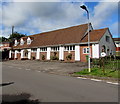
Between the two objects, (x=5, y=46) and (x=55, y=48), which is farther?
(x=5, y=46)

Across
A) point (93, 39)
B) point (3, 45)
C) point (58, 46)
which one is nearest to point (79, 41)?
point (93, 39)

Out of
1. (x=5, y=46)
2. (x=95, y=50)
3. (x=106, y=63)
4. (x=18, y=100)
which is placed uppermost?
(x=5, y=46)

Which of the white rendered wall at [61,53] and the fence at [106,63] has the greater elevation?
the white rendered wall at [61,53]

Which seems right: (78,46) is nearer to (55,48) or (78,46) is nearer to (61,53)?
(61,53)

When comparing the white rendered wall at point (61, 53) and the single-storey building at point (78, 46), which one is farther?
the white rendered wall at point (61, 53)

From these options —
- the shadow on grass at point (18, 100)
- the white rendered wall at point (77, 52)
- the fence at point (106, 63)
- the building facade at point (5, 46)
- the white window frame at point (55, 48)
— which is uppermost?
the building facade at point (5, 46)

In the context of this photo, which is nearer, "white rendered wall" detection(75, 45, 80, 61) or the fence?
the fence

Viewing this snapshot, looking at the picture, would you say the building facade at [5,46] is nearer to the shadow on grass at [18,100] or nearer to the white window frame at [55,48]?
the white window frame at [55,48]

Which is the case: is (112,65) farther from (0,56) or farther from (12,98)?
(0,56)

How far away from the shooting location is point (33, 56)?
31.8 meters

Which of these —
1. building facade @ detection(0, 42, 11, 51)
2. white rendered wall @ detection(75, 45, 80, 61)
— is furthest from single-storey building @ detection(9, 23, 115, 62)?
building facade @ detection(0, 42, 11, 51)

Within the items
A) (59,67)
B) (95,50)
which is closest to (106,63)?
(59,67)

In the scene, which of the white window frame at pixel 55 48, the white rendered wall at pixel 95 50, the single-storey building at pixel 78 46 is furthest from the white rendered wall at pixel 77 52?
the white window frame at pixel 55 48

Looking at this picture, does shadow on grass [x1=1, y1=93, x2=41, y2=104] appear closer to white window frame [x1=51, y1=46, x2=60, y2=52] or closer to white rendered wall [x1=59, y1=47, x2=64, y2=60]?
white rendered wall [x1=59, y1=47, x2=64, y2=60]
